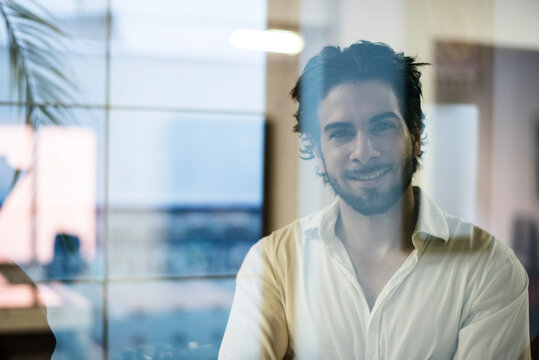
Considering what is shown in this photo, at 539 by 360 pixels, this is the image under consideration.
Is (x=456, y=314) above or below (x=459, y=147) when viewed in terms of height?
below

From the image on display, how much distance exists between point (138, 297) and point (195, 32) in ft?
1.69

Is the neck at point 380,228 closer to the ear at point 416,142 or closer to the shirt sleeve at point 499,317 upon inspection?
the ear at point 416,142

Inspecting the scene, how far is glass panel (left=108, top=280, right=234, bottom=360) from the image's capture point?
1.00 meters

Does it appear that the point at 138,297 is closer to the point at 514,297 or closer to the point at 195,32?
the point at 195,32

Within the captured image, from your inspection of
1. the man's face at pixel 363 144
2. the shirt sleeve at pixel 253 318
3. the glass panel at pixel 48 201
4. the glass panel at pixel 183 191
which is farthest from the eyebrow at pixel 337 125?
the glass panel at pixel 48 201

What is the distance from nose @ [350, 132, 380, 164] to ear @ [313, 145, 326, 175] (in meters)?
0.06

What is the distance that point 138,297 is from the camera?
1.00 metres

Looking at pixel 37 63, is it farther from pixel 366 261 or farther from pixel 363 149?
pixel 366 261

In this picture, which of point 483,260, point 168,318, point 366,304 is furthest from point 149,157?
point 483,260

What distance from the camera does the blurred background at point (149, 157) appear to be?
0.97 m

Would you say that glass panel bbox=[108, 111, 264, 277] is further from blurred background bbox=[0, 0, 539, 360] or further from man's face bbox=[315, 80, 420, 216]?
man's face bbox=[315, 80, 420, 216]

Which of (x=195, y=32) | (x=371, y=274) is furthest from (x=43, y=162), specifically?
(x=371, y=274)

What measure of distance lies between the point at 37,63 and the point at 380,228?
2.43ft

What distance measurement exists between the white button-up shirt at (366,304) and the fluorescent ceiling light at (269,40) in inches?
13.2
